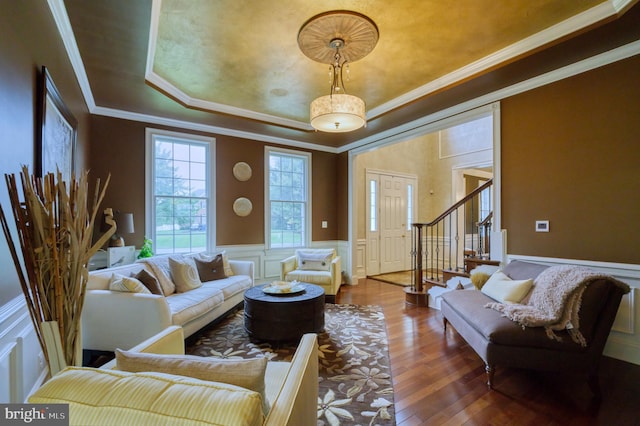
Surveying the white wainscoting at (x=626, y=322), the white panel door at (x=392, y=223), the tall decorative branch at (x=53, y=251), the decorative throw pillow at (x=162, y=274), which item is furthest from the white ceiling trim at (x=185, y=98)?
the white wainscoting at (x=626, y=322)

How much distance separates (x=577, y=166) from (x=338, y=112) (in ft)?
8.05

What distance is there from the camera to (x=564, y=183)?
2953 mm

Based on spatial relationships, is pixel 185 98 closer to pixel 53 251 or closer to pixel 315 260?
pixel 315 260

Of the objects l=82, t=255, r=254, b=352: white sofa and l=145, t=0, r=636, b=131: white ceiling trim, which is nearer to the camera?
l=145, t=0, r=636, b=131: white ceiling trim

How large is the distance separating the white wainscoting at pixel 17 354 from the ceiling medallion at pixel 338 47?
2.43 meters

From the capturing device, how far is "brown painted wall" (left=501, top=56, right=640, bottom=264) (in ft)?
8.48

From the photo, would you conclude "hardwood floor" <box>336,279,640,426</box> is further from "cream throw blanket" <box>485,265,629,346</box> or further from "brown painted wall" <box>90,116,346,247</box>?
"brown painted wall" <box>90,116,346,247</box>

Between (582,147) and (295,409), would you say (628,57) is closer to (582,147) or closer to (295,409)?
(582,147)

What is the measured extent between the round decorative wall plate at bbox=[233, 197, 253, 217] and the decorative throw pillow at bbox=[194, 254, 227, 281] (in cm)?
122

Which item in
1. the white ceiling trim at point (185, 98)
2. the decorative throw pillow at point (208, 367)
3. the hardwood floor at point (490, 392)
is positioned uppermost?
the white ceiling trim at point (185, 98)

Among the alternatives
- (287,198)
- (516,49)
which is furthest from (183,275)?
(516,49)

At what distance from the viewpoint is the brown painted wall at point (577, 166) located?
259 centimetres

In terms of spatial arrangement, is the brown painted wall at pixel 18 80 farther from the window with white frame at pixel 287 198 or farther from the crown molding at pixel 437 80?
the window with white frame at pixel 287 198

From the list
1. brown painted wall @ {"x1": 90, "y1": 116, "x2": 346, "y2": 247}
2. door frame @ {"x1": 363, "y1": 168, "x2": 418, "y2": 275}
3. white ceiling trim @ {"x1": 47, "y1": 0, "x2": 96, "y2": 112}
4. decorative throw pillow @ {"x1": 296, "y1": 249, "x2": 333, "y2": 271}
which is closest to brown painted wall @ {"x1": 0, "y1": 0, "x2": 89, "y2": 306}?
white ceiling trim @ {"x1": 47, "y1": 0, "x2": 96, "y2": 112}
